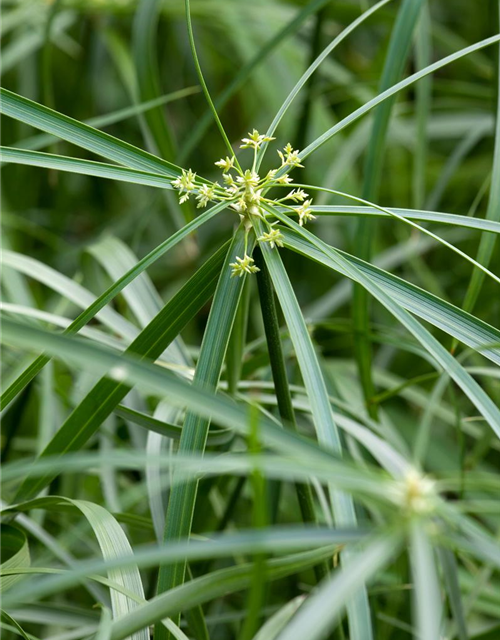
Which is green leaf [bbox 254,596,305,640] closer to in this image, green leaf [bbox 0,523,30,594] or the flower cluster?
green leaf [bbox 0,523,30,594]

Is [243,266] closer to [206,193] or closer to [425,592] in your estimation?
[206,193]

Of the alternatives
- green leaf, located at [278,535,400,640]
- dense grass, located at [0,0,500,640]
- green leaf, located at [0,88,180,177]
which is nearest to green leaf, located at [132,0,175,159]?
dense grass, located at [0,0,500,640]

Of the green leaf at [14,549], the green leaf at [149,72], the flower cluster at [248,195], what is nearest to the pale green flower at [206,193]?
the flower cluster at [248,195]

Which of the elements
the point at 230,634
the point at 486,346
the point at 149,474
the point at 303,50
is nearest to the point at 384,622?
the point at 230,634

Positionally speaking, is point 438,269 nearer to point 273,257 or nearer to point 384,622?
point 384,622

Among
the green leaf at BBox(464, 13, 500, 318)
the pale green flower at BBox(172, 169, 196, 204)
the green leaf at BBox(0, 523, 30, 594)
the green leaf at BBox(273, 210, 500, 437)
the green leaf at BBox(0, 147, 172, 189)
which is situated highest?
the green leaf at BBox(464, 13, 500, 318)

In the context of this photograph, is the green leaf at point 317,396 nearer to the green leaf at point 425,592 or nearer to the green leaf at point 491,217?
the green leaf at point 425,592

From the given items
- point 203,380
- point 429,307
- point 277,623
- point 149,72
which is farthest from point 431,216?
point 149,72

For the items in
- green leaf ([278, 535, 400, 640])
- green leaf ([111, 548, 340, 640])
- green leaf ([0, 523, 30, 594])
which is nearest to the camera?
green leaf ([278, 535, 400, 640])
